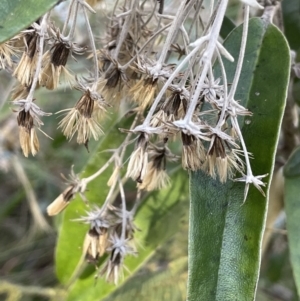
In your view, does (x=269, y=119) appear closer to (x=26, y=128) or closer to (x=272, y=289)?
(x=26, y=128)

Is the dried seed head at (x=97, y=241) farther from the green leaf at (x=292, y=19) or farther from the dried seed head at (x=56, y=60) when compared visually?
the green leaf at (x=292, y=19)

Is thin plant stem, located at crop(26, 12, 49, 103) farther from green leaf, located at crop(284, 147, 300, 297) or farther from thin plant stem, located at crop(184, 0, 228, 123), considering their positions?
green leaf, located at crop(284, 147, 300, 297)

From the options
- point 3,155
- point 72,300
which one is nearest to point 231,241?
point 72,300

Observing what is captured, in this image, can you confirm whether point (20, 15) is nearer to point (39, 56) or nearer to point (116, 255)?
point (39, 56)

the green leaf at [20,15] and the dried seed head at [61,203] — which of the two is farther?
Answer: the dried seed head at [61,203]

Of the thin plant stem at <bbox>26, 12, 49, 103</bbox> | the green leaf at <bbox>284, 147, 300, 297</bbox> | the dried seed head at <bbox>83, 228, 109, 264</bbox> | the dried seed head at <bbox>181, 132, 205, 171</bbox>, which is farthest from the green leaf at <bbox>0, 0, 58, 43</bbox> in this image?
the green leaf at <bbox>284, 147, 300, 297</bbox>

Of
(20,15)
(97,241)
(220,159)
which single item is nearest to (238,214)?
(220,159)

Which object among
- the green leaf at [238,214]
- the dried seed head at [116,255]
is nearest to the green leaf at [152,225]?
the dried seed head at [116,255]
